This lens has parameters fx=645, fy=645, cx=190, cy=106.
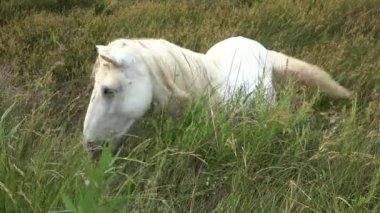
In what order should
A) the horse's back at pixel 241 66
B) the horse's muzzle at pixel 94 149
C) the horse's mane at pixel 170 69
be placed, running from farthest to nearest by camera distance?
1. the horse's back at pixel 241 66
2. the horse's mane at pixel 170 69
3. the horse's muzzle at pixel 94 149

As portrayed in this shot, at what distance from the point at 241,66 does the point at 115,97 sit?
3.73 ft

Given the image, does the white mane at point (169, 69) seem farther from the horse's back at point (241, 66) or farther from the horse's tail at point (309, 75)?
the horse's tail at point (309, 75)

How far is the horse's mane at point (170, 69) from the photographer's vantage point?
311 cm

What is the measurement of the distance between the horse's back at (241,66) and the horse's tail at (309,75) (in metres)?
0.08

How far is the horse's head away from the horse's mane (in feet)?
0.21

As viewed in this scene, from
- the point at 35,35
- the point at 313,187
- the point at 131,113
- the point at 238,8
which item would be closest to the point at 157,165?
the point at 131,113

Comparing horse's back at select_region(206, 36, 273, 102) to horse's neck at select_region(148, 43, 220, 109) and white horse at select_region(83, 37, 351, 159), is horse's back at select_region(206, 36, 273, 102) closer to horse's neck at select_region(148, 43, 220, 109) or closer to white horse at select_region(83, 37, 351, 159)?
white horse at select_region(83, 37, 351, 159)

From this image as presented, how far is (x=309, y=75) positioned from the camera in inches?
Result: 171

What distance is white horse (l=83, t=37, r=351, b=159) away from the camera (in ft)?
9.52

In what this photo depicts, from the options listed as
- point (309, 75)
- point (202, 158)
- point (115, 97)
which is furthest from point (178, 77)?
point (309, 75)

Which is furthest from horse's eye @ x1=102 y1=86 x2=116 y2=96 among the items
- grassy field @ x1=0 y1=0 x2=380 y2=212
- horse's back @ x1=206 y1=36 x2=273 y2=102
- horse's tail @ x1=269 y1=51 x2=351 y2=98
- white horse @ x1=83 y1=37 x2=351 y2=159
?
horse's tail @ x1=269 y1=51 x2=351 y2=98

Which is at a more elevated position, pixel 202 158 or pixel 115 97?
pixel 115 97

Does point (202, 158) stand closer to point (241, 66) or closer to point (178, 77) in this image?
point (178, 77)

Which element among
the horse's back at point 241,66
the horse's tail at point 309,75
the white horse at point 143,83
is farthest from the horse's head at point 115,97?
the horse's tail at point 309,75
